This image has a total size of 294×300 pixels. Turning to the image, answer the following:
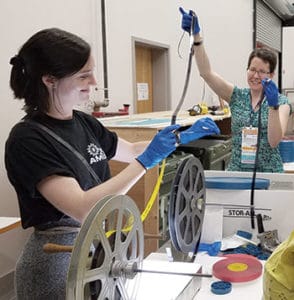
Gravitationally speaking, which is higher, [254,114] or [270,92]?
[270,92]

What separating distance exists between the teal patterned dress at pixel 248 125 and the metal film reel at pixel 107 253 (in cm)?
127

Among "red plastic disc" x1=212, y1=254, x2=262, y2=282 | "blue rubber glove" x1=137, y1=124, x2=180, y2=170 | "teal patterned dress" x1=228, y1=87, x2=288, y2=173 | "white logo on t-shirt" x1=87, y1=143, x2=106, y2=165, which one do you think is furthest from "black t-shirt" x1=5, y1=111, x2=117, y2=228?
"teal patterned dress" x1=228, y1=87, x2=288, y2=173

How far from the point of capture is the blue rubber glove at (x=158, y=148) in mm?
1202

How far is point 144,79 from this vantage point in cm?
454

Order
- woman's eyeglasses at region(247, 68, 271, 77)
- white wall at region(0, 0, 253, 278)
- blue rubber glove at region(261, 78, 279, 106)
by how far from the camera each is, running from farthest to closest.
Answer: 1. white wall at region(0, 0, 253, 278)
2. woman's eyeglasses at region(247, 68, 271, 77)
3. blue rubber glove at region(261, 78, 279, 106)

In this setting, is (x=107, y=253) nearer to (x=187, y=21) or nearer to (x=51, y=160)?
(x=51, y=160)

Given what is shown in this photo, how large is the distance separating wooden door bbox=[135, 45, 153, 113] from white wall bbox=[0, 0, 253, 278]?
0.63 ft

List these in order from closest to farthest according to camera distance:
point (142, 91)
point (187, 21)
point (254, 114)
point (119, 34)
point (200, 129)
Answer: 1. point (200, 129)
2. point (187, 21)
3. point (254, 114)
4. point (119, 34)
5. point (142, 91)

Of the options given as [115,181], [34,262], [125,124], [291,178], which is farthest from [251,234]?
[125,124]

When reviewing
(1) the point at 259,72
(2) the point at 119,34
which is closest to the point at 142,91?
(2) the point at 119,34

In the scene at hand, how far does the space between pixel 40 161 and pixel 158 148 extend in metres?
0.34

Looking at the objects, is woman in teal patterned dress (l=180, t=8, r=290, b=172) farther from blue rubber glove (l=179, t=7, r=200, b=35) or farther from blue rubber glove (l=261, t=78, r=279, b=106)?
blue rubber glove (l=179, t=7, r=200, b=35)

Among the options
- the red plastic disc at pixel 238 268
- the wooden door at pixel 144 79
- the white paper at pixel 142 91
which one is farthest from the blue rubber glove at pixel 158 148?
the white paper at pixel 142 91

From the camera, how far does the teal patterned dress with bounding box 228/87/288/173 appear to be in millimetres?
2094
